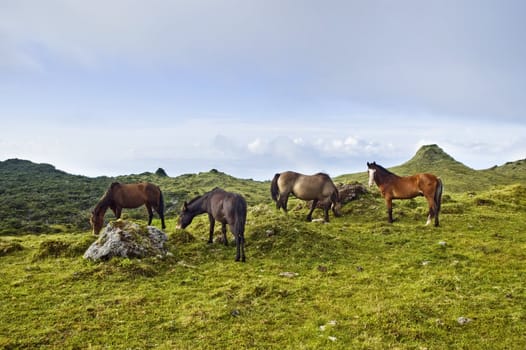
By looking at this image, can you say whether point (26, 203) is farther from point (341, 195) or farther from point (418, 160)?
point (418, 160)

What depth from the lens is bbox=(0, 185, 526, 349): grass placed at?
7.87m

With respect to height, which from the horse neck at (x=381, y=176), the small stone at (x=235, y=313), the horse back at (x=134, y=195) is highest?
the horse neck at (x=381, y=176)

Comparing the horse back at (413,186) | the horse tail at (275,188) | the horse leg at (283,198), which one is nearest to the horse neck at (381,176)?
the horse back at (413,186)

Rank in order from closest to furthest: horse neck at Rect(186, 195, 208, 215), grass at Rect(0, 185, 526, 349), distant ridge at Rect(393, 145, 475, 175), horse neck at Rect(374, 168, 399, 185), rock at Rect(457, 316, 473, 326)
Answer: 1. grass at Rect(0, 185, 526, 349)
2. rock at Rect(457, 316, 473, 326)
3. horse neck at Rect(186, 195, 208, 215)
4. horse neck at Rect(374, 168, 399, 185)
5. distant ridge at Rect(393, 145, 475, 175)

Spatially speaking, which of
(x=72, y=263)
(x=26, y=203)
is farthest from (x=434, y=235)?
(x=26, y=203)

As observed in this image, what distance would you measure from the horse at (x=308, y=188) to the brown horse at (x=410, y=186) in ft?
8.59

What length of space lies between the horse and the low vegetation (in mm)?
2552

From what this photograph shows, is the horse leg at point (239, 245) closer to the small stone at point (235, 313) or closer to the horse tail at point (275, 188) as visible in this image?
the small stone at point (235, 313)

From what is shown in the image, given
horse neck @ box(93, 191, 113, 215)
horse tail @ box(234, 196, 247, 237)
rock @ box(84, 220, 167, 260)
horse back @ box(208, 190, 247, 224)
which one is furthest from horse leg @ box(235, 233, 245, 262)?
horse neck @ box(93, 191, 113, 215)

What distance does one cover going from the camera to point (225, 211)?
14.4m

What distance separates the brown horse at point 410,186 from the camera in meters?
18.5

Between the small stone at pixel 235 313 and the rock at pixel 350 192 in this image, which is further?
the rock at pixel 350 192

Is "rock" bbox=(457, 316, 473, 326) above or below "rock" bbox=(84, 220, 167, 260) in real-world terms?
below

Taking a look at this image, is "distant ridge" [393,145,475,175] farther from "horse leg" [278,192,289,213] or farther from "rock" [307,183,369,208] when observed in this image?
"horse leg" [278,192,289,213]
